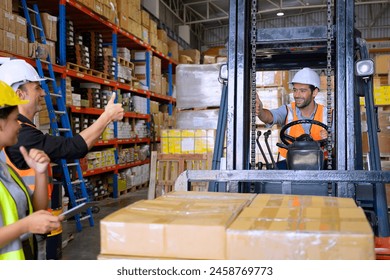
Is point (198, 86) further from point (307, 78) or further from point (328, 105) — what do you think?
point (328, 105)

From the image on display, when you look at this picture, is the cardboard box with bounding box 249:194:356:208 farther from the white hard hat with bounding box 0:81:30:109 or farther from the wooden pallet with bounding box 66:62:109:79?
the wooden pallet with bounding box 66:62:109:79

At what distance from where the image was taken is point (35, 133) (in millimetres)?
3408

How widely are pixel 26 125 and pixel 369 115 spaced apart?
8.06ft

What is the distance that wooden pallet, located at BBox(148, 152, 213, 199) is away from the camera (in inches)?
316

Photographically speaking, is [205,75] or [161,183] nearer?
[161,183]

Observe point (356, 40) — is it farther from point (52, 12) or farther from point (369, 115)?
point (52, 12)

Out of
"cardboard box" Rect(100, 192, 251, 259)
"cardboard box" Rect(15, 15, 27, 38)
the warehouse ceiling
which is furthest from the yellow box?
the warehouse ceiling

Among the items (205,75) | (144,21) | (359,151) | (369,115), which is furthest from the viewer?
(144,21)

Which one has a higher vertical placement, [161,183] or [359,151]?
[359,151]

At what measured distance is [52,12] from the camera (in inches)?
345

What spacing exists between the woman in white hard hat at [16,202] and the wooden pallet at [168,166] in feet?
17.6

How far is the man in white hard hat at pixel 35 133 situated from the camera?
3195 millimetres

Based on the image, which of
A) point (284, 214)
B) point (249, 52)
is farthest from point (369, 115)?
point (284, 214)

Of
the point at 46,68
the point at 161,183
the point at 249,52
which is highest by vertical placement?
the point at 46,68
